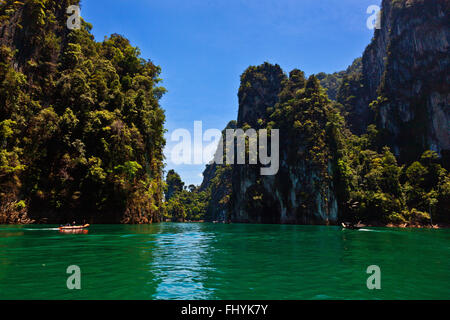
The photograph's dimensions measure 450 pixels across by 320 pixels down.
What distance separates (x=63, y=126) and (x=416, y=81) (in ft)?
237

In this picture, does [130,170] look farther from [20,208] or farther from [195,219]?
[195,219]

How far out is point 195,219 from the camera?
122062mm

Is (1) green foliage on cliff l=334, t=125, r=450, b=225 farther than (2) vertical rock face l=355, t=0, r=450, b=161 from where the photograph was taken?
No

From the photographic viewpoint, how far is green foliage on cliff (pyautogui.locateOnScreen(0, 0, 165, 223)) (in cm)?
2872

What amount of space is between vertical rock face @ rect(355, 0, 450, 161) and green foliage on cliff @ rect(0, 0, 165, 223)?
5930cm

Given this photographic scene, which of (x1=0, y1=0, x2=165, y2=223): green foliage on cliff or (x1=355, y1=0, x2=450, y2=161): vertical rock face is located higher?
(x1=355, y1=0, x2=450, y2=161): vertical rock face

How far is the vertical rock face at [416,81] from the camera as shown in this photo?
60.4 metres

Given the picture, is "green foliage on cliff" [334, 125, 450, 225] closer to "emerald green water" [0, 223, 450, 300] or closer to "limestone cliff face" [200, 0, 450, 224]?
"limestone cliff face" [200, 0, 450, 224]

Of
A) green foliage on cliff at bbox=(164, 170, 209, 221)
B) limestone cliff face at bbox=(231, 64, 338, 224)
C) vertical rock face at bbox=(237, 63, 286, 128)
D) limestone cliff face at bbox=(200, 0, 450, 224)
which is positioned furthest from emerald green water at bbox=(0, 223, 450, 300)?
green foliage on cliff at bbox=(164, 170, 209, 221)

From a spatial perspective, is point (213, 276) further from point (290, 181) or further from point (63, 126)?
point (290, 181)

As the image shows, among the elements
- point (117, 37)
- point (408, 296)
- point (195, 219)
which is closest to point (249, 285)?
point (408, 296)

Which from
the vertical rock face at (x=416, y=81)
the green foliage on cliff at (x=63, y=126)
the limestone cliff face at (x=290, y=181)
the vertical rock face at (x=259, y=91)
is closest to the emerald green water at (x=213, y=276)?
the green foliage on cliff at (x=63, y=126)

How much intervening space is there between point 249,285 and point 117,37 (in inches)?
1961

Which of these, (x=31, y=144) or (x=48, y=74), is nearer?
(x=31, y=144)
